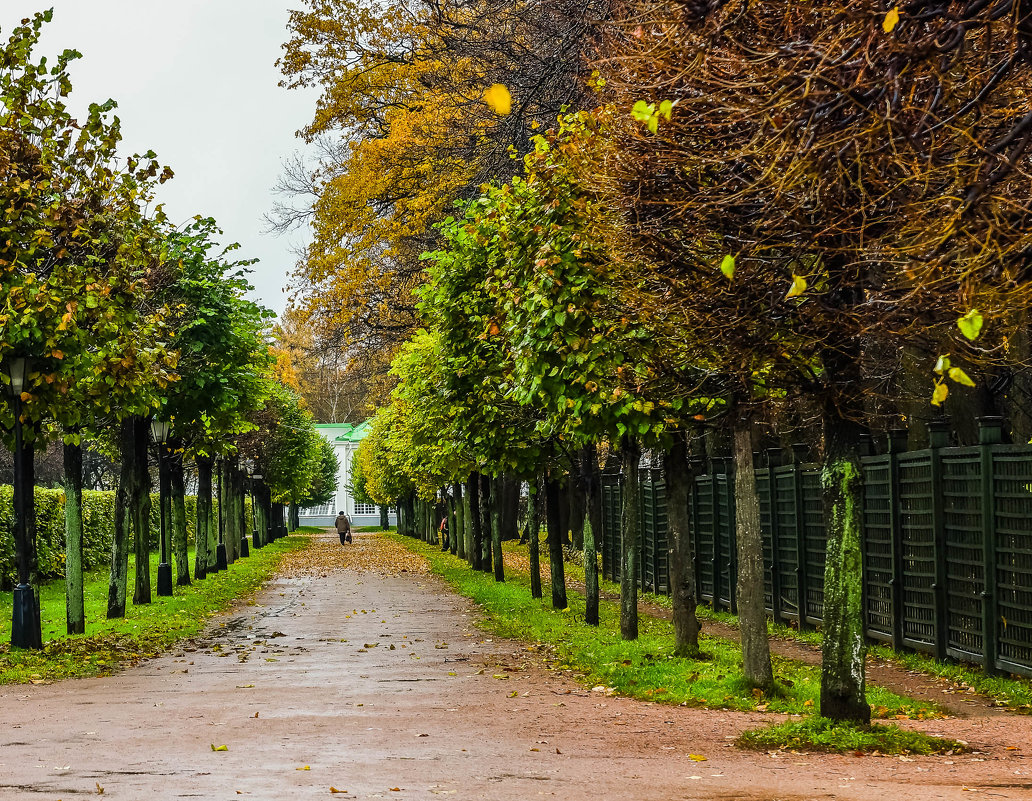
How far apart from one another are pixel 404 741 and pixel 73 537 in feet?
32.4

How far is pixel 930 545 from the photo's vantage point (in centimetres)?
1369

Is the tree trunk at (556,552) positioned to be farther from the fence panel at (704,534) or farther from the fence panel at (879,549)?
the fence panel at (879,549)

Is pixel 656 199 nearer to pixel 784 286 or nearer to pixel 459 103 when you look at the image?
pixel 784 286

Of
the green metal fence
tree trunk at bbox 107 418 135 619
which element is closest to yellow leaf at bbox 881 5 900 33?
the green metal fence

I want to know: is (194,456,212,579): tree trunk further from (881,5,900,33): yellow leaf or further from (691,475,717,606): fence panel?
(881,5,900,33): yellow leaf

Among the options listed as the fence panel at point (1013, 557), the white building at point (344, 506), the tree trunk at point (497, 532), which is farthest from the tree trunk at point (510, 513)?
the white building at point (344, 506)

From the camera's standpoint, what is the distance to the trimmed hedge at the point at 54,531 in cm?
2741

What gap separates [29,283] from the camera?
14.2m

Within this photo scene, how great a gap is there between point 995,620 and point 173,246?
15.8 m

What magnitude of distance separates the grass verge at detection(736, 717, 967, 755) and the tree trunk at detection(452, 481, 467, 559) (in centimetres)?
3136

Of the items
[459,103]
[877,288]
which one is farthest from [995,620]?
[459,103]

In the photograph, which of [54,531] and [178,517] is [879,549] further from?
[54,531]

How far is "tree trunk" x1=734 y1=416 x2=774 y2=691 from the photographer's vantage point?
38.2ft

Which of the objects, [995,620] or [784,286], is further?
[995,620]
